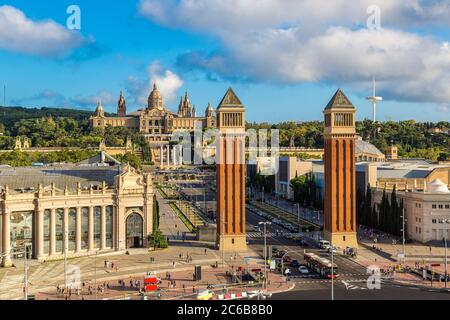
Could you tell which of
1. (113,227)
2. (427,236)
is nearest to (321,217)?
(427,236)

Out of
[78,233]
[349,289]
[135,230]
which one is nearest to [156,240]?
[135,230]

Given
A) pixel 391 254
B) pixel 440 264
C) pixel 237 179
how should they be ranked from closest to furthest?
pixel 440 264 → pixel 391 254 → pixel 237 179

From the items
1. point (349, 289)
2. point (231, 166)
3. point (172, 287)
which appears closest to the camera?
point (349, 289)

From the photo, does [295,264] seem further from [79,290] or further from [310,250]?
[79,290]

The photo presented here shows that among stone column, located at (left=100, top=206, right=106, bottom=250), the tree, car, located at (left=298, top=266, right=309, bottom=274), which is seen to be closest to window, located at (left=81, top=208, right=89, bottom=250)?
stone column, located at (left=100, top=206, right=106, bottom=250)

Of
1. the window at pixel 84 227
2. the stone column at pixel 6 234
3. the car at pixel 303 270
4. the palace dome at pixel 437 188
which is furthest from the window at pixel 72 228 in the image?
the palace dome at pixel 437 188
